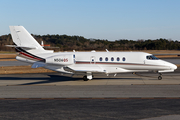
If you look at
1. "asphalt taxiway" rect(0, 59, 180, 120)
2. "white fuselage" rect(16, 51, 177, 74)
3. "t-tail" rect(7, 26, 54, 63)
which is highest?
"t-tail" rect(7, 26, 54, 63)

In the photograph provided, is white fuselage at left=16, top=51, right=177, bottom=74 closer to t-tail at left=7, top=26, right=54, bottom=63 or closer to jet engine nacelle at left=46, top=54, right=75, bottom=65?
jet engine nacelle at left=46, top=54, right=75, bottom=65

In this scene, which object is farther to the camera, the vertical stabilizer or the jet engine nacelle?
the vertical stabilizer

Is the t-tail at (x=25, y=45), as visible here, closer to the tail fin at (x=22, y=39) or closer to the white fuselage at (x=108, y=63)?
the tail fin at (x=22, y=39)

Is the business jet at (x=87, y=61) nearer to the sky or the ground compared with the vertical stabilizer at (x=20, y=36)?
nearer to the ground

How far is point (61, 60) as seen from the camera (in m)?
23.3

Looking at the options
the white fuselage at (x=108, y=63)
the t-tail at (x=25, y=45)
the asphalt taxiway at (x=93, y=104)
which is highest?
the t-tail at (x=25, y=45)

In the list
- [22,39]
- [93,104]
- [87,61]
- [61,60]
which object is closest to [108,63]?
[87,61]

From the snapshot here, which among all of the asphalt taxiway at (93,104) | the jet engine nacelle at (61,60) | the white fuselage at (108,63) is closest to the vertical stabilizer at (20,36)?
the white fuselage at (108,63)

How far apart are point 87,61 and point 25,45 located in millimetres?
6509

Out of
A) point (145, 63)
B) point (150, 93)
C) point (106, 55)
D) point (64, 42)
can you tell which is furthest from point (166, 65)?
point (64, 42)

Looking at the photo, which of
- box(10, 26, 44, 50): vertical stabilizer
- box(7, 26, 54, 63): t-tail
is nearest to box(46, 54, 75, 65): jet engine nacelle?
box(7, 26, 54, 63): t-tail

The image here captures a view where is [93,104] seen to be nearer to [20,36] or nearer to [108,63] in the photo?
[108,63]

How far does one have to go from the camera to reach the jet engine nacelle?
76.2ft

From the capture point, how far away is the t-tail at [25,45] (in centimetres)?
2378
